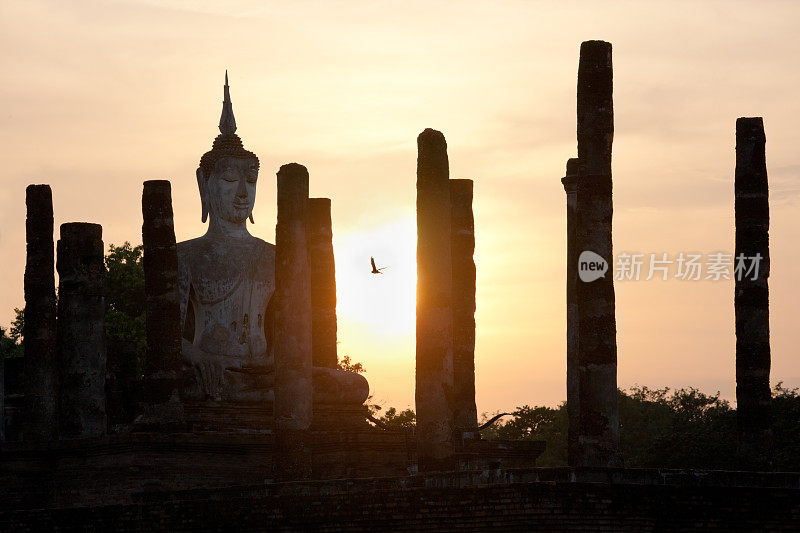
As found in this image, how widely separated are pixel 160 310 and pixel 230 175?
5.96 m

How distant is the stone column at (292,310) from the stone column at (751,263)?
731cm

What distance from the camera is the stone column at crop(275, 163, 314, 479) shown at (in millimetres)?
26281

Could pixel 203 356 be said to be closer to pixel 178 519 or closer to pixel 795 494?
pixel 178 519

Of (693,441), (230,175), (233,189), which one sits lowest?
(693,441)

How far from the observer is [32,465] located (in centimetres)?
2717

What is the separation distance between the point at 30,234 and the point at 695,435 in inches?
671

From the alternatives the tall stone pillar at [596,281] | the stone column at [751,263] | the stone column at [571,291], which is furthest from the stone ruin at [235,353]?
the stone column at [751,263]

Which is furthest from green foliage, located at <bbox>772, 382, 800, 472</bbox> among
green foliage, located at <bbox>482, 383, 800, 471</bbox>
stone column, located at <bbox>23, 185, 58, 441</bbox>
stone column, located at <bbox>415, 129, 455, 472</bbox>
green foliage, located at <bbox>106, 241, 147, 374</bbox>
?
green foliage, located at <bbox>106, 241, 147, 374</bbox>

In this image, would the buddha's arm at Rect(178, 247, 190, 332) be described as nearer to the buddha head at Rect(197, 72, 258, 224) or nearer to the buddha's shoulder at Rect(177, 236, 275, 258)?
the buddha's shoulder at Rect(177, 236, 275, 258)

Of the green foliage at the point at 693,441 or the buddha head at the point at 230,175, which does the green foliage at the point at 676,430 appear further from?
the buddha head at the point at 230,175

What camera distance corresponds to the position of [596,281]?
2302 centimetres

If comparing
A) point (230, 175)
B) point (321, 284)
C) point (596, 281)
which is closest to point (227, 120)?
point (230, 175)

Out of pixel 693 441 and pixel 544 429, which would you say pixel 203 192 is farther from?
pixel 544 429

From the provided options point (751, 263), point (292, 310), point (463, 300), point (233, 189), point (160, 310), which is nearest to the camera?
point (751, 263)
